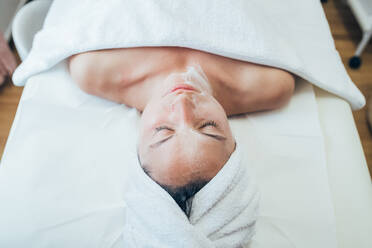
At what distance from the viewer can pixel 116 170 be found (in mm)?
857

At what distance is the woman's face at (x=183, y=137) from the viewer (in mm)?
677

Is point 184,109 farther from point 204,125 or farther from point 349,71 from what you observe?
point 349,71

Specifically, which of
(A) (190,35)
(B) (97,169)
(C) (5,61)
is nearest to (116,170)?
(B) (97,169)

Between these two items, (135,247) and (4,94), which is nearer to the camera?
(135,247)

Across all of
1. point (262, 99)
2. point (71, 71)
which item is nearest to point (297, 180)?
point (262, 99)

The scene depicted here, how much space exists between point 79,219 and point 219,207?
377 mm

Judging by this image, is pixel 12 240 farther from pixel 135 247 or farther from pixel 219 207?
pixel 219 207

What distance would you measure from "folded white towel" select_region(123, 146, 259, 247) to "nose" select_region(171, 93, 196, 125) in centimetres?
14

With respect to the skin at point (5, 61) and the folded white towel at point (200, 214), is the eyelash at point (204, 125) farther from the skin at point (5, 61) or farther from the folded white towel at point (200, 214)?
the skin at point (5, 61)

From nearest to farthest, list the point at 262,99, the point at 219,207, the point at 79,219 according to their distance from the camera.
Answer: the point at 219,207 → the point at 79,219 → the point at 262,99

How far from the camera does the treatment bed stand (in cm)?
79

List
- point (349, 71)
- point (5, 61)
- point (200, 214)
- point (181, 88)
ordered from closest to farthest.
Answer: point (200, 214)
point (181, 88)
point (5, 61)
point (349, 71)

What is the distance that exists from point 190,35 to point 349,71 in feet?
3.85

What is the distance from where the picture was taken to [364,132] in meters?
1.47
